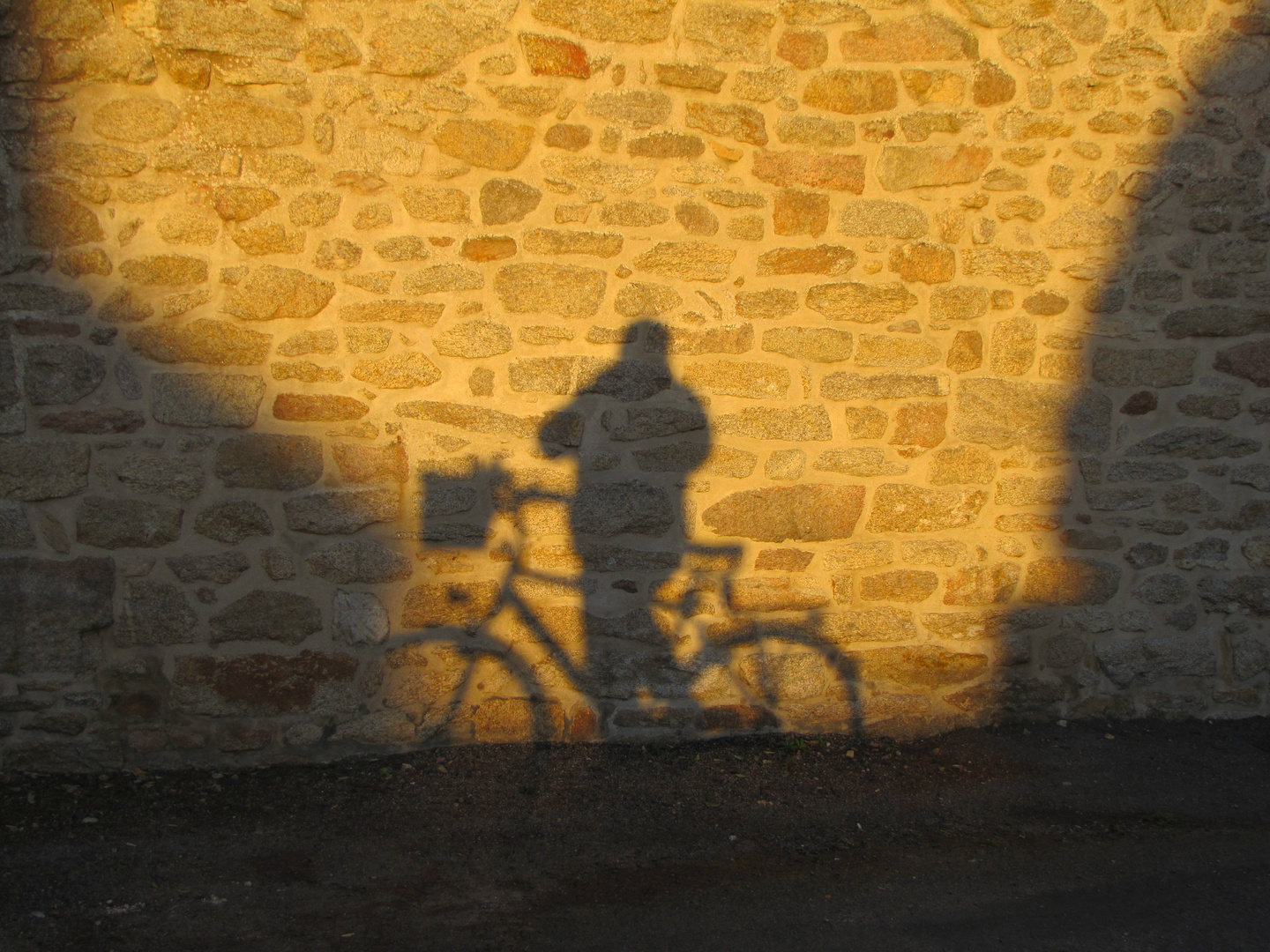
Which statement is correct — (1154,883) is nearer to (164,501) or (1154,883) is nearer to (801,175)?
(801,175)

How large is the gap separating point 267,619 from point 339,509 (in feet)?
1.53

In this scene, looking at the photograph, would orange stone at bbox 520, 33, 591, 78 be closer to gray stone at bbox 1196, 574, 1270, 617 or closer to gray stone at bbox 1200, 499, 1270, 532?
gray stone at bbox 1200, 499, 1270, 532

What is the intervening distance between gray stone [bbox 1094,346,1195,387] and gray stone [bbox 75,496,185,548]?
3.48m

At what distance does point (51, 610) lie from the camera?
3396mm

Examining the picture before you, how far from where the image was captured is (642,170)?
357 centimetres

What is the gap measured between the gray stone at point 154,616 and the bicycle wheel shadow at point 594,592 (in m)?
0.69

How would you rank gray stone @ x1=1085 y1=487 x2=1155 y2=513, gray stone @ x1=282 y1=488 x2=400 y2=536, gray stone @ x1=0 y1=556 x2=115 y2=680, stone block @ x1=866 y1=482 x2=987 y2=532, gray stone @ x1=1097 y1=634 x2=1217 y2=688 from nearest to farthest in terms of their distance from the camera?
gray stone @ x1=0 y1=556 x2=115 y2=680 < gray stone @ x1=282 y1=488 x2=400 y2=536 < stone block @ x1=866 y1=482 x2=987 y2=532 < gray stone @ x1=1085 y1=487 x2=1155 y2=513 < gray stone @ x1=1097 y1=634 x2=1217 y2=688

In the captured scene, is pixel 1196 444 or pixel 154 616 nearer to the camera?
pixel 154 616

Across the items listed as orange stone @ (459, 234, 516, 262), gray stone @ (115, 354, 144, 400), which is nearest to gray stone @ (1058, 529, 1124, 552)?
orange stone @ (459, 234, 516, 262)

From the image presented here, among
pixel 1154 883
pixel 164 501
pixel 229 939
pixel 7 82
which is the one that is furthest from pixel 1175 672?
pixel 7 82

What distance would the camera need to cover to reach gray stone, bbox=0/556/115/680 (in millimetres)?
3379

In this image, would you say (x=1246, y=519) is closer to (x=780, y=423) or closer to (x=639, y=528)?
(x=780, y=423)

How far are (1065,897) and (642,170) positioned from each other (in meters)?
2.72

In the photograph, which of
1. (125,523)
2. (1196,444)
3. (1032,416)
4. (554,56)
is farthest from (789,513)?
(125,523)
